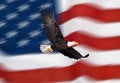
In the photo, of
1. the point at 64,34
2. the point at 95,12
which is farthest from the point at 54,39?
the point at 95,12

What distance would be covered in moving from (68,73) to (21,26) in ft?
0.83

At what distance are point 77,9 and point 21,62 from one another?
0.29 m

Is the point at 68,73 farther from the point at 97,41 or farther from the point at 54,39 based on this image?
the point at 54,39

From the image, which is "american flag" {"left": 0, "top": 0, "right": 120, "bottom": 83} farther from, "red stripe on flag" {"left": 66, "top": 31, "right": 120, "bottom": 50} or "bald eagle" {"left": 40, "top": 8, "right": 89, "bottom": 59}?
"bald eagle" {"left": 40, "top": 8, "right": 89, "bottom": 59}

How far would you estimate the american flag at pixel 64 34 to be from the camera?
563cm

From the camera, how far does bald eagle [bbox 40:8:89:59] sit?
5.34 meters

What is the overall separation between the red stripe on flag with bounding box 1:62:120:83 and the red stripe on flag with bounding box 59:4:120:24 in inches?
7.2

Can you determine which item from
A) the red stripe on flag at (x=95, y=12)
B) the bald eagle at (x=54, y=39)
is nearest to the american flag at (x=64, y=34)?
the red stripe on flag at (x=95, y=12)

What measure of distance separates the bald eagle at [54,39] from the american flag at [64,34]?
0.34ft

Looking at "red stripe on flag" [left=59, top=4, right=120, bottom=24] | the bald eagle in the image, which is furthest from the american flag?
the bald eagle

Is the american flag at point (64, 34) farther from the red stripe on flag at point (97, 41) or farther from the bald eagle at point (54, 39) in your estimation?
the bald eagle at point (54, 39)

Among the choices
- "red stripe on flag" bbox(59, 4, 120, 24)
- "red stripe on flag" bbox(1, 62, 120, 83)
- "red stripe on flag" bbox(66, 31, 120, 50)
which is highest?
"red stripe on flag" bbox(59, 4, 120, 24)

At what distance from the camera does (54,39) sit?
539 centimetres

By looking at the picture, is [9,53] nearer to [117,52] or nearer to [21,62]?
[21,62]
